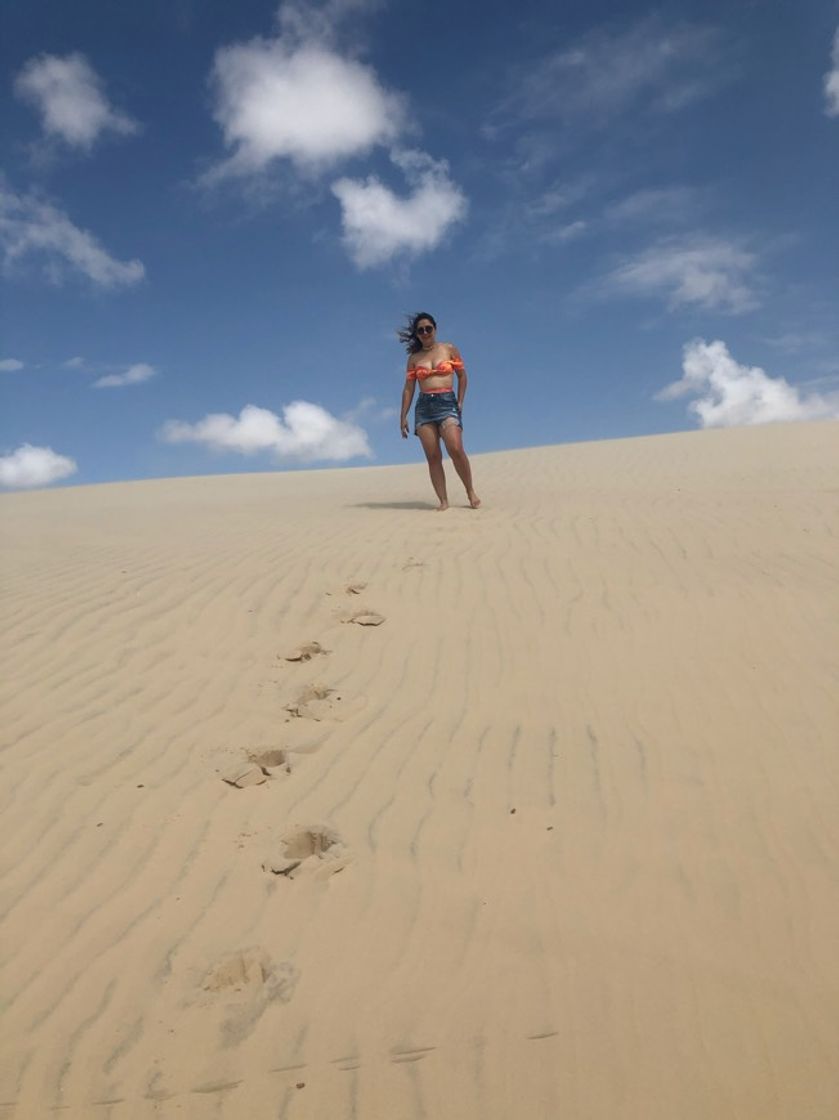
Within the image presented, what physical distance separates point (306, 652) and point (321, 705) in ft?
2.32

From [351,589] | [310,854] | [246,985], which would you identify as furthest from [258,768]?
[351,589]

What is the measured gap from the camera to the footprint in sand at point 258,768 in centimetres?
351

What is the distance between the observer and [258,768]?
357 centimetres

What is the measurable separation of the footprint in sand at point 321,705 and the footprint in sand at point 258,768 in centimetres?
37

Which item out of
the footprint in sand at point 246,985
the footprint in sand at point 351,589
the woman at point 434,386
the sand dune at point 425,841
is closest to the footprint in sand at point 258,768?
the sand dune at point 425,841

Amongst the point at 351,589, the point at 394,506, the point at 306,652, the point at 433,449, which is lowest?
the point at 306,652

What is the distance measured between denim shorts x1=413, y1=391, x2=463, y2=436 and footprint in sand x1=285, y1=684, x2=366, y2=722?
4.65 m

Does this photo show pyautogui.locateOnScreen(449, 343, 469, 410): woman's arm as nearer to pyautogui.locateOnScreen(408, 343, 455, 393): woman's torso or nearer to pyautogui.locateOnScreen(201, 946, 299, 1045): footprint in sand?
pyautogui.locateOnScreen(408, 343, 455, 393): woman's torso

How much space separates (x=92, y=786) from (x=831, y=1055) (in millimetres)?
2903

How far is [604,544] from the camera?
282 inches

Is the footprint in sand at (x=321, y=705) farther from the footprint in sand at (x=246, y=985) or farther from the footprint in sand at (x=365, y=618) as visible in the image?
the footprint in sand at (x=246, y=985)

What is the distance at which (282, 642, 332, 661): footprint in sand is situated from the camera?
479 centimetres

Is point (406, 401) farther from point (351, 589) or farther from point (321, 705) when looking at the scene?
point (321, 705)

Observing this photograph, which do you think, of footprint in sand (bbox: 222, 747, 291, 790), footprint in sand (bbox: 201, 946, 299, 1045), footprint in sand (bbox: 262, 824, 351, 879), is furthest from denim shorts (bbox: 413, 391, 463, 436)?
footprint in sand (bbox: 201, 946, 299, 1045)
